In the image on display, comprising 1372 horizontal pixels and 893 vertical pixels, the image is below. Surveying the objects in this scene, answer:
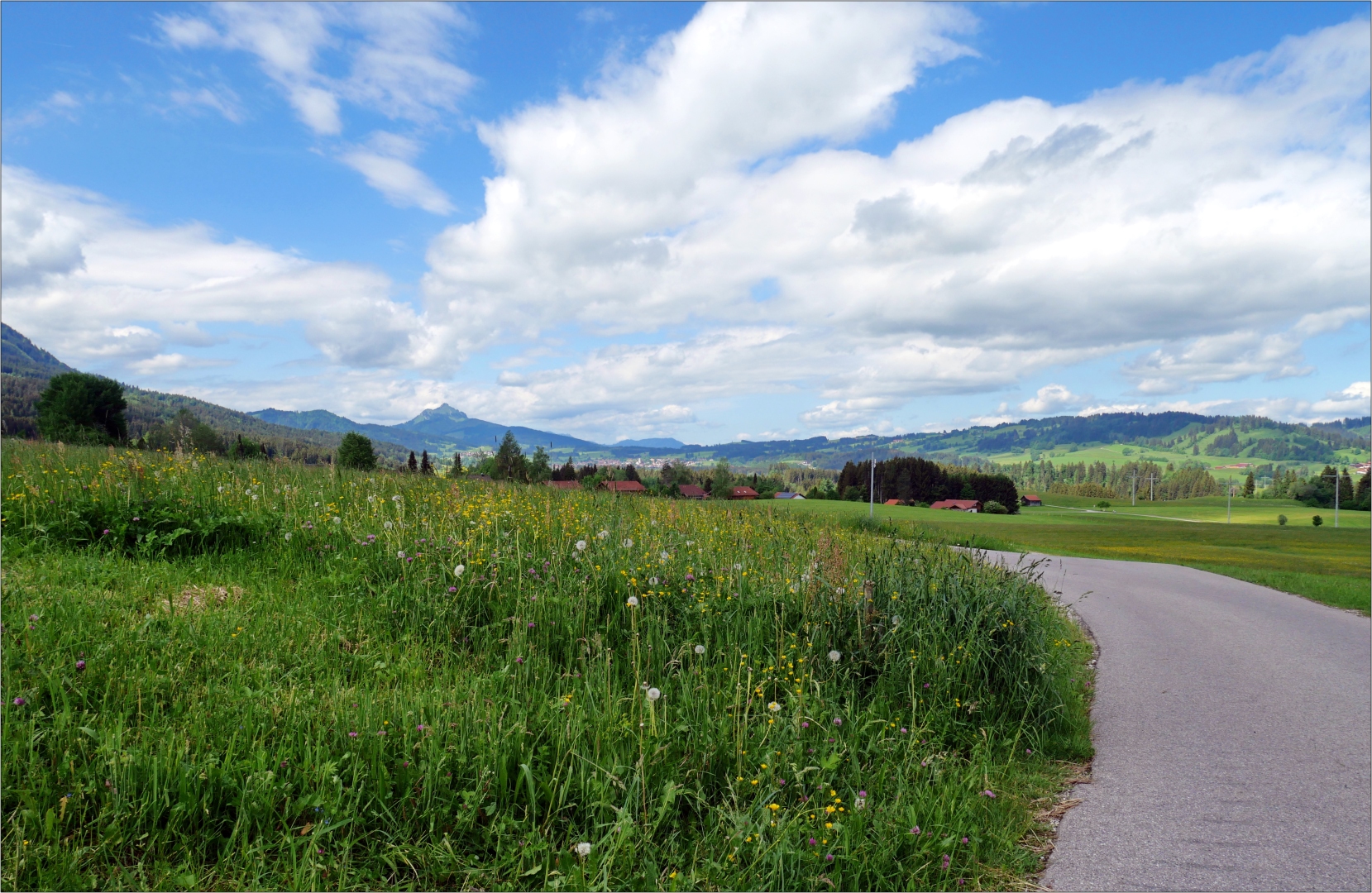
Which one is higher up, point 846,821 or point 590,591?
point 590,591

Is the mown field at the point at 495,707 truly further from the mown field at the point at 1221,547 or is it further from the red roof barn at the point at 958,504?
the red roof barn at the point at 958,504

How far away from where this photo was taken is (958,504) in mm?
115250

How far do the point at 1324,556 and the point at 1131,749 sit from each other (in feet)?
122

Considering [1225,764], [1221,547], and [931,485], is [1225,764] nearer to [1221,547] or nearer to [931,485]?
[1221,547]

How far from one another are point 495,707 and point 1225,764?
563 cm

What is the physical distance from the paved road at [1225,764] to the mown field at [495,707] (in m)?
0.42

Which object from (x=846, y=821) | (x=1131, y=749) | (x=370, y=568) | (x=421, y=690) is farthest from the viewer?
(x=370, y=568)

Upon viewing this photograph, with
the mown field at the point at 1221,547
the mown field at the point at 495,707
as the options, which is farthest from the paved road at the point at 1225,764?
the mown field at the point at 1221,547

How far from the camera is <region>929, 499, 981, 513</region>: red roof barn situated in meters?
111

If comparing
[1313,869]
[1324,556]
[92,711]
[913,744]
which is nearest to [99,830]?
[92,711]

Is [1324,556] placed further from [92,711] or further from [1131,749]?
[92,711]

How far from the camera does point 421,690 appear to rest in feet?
15.2

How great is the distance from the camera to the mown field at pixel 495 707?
337 centimetres

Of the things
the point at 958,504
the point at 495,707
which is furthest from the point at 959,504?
the point at 495,707
